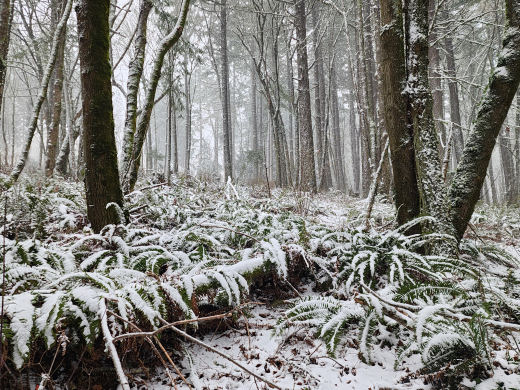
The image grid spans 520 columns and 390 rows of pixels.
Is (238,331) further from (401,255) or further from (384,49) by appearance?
(384,49)

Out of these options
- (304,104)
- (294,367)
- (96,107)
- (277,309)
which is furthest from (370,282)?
(304,104)

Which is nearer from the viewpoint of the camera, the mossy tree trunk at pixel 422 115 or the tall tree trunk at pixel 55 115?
the mossy tree trunk at pixel 422 115

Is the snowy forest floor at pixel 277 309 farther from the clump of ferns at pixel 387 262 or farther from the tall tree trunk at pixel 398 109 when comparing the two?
the tall tree trunk at pixel 398 109

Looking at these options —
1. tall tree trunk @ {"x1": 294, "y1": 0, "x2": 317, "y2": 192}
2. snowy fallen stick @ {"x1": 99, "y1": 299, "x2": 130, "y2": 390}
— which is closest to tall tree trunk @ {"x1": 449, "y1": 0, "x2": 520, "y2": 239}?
snowy fallen stick @ {"x1": 99, "y1": 299, "x2": 130, "y2": 390}

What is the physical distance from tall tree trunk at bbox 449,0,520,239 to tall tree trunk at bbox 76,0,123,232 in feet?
10.6

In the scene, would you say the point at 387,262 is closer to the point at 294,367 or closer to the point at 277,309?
the point at 277,309

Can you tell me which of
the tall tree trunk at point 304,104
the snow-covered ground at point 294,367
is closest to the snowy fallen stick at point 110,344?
the snow-covered ground at point 294,367

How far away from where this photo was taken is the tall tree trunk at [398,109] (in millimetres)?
2805

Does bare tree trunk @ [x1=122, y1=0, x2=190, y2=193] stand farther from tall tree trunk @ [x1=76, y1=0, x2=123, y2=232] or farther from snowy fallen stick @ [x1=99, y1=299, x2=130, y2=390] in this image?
snowy fallen stick @ [x1=99, y1=299, x2=130, y2=390]

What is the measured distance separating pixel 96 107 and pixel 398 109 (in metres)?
2.86

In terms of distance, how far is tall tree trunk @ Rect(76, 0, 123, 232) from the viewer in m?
2.55

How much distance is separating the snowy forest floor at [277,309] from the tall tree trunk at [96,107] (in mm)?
355

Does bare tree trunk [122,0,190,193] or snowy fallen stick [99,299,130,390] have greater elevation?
bare tree trunk [122,0,190,193]

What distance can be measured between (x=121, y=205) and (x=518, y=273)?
3.62 meters
